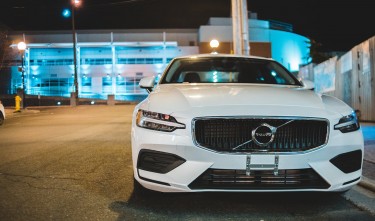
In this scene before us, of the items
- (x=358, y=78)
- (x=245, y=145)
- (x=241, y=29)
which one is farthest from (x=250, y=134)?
(x=241, y=29)

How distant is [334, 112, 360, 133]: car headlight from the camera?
3.76m

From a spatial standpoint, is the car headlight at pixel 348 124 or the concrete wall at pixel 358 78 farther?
the concrete wall at pixel 358 78

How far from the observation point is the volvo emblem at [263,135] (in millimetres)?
3556

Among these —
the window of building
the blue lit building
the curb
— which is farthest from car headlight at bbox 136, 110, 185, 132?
the window of building

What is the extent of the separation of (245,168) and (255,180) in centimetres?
15

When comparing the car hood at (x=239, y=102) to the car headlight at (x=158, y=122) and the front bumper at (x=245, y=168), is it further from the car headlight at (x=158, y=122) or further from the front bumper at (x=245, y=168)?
the front bumper at (x=245, y=168)

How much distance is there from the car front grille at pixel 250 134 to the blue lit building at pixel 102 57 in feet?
169

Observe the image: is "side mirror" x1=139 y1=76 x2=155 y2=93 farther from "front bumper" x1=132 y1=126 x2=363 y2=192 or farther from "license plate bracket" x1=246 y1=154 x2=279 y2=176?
"license plate bracket" x1=246 y1=154 x2=279 y2=176

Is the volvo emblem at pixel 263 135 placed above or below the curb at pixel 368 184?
above

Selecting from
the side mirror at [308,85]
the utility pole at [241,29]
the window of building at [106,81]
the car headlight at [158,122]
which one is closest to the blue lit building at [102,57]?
the window of building at [106,81]

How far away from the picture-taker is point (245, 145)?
11.7 ft

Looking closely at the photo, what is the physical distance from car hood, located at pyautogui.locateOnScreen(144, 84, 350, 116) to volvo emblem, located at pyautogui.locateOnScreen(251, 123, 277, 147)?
0.14 metres

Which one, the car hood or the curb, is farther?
the curb

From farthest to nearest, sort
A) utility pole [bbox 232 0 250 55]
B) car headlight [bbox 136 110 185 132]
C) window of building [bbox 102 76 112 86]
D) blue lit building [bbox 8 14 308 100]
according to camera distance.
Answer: window of building [bbox 102 76 112 86]
blue lit building [bbox 8 14 308 100]
utility pole [bbox 232 0 250 55]
car headlight [bbox 136 110 185 132]
